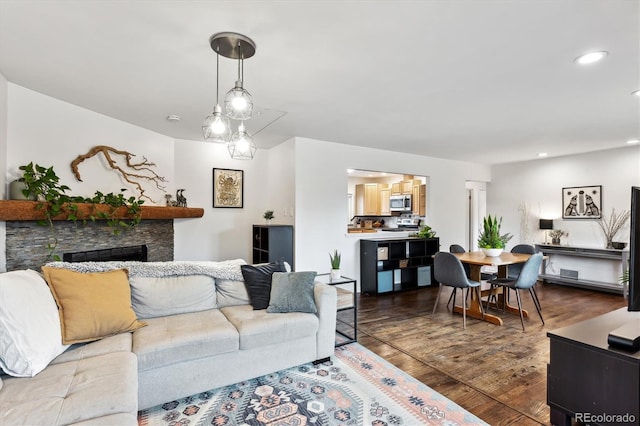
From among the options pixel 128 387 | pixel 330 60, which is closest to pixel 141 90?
pixel 330 60

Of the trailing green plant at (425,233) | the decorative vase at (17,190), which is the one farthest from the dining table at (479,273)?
the decorative vase at (17,190)

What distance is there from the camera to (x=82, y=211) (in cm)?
304

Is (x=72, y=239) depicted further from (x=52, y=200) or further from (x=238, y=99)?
(x=238, y=99)

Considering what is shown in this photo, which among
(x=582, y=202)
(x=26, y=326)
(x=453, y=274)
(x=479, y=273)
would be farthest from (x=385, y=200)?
(x=26, y=326)

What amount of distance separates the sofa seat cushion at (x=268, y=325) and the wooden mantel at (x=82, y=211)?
1731 millimetres

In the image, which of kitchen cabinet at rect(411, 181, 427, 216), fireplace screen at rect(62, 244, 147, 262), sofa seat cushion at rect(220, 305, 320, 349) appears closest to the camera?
sofa seat cushion at rect(220, 305, 320, 349)

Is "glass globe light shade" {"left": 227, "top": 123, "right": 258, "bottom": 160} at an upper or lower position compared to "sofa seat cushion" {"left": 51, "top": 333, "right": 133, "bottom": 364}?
upper

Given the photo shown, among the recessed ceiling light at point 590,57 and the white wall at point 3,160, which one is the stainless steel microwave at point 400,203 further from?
the white wall at point 3,160

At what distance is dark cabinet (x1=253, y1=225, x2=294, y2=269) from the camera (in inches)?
170

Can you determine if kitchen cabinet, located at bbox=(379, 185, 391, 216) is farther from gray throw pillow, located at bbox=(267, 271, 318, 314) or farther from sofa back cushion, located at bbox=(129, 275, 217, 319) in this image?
sofa back cushion, located at bbox=(129, 275, 217, 319)

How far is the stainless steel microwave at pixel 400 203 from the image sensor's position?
6.84 metres

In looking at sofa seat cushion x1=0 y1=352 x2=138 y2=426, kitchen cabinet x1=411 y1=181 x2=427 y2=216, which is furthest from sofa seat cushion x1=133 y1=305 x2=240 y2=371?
kitchen cabinet x1=411 y1=181 x2=427 y2=216

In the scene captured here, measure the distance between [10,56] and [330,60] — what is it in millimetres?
2299

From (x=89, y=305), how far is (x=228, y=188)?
3.14 meters
